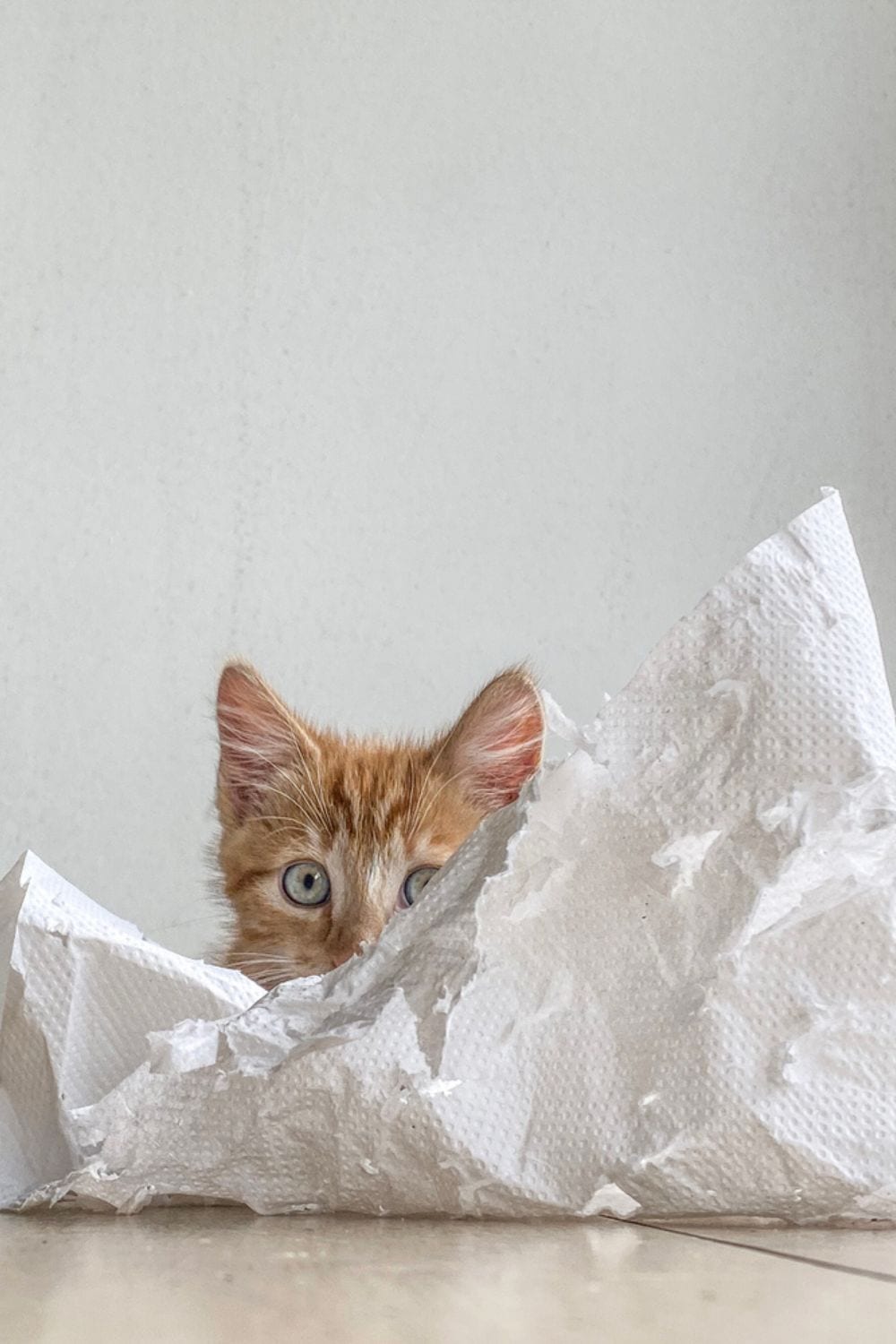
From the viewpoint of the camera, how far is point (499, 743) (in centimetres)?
148

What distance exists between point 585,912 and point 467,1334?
295 millimetres

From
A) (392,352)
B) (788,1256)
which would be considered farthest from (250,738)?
(392,352)

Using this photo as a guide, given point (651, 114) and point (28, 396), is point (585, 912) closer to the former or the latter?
point (28, 396)

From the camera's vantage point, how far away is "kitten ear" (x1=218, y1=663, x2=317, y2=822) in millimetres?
1519

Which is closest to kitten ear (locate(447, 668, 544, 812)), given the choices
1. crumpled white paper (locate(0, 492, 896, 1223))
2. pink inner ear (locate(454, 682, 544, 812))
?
pink inner ear (locate(454, 682, 544, 812))

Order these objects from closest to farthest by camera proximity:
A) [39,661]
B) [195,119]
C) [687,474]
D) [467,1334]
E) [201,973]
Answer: [467,1334] → [201,973] → [39,661] → [195,119] → [687,474]

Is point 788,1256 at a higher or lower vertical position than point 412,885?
lower

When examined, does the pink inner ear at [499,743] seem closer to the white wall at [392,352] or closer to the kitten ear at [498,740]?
the kitten ear at [498,740]

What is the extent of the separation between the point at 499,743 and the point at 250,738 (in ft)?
0.87

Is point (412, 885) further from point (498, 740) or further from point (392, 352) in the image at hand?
point (392, 352)

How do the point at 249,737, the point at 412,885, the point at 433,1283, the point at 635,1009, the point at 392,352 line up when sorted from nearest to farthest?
the point at 433,1283 → the point at 635,1009 → the point at 412,885 → the point at 249,737 → the point at 392,352

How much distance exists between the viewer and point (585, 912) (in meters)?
0.76


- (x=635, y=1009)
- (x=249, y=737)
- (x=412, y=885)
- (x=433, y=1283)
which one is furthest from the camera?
(x=249, y=737)

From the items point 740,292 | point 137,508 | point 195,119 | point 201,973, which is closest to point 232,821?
point 201,973
